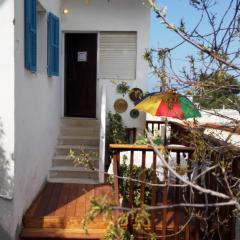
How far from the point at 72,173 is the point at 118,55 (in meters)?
3.10

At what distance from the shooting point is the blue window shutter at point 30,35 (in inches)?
182

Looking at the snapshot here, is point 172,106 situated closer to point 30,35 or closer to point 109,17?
point 30,35

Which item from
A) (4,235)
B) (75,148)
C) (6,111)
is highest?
(6,111)

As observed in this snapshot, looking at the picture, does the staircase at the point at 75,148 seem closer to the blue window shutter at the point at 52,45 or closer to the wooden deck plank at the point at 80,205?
the wooden deck plank at the point at 80,205

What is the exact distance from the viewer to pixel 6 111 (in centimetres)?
412

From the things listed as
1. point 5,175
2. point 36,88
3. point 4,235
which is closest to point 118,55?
point 36,88

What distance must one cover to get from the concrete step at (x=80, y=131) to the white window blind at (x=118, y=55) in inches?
55.2

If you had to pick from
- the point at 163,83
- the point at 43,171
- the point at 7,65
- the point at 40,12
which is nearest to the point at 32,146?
the point at 43,171

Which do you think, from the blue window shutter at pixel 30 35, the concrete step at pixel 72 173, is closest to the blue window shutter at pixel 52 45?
the blue window shutter at pixel 30 35

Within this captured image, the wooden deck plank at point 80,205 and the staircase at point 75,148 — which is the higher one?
the staircase at point 75,148

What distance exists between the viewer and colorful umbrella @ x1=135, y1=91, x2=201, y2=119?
2.19 meters

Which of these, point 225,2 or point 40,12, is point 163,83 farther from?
point 40,12

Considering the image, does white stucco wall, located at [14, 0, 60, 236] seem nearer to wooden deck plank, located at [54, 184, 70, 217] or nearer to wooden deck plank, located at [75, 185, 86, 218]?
wooden deck plank, located at [54, 184, 70, 217]

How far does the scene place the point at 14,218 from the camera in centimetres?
423
